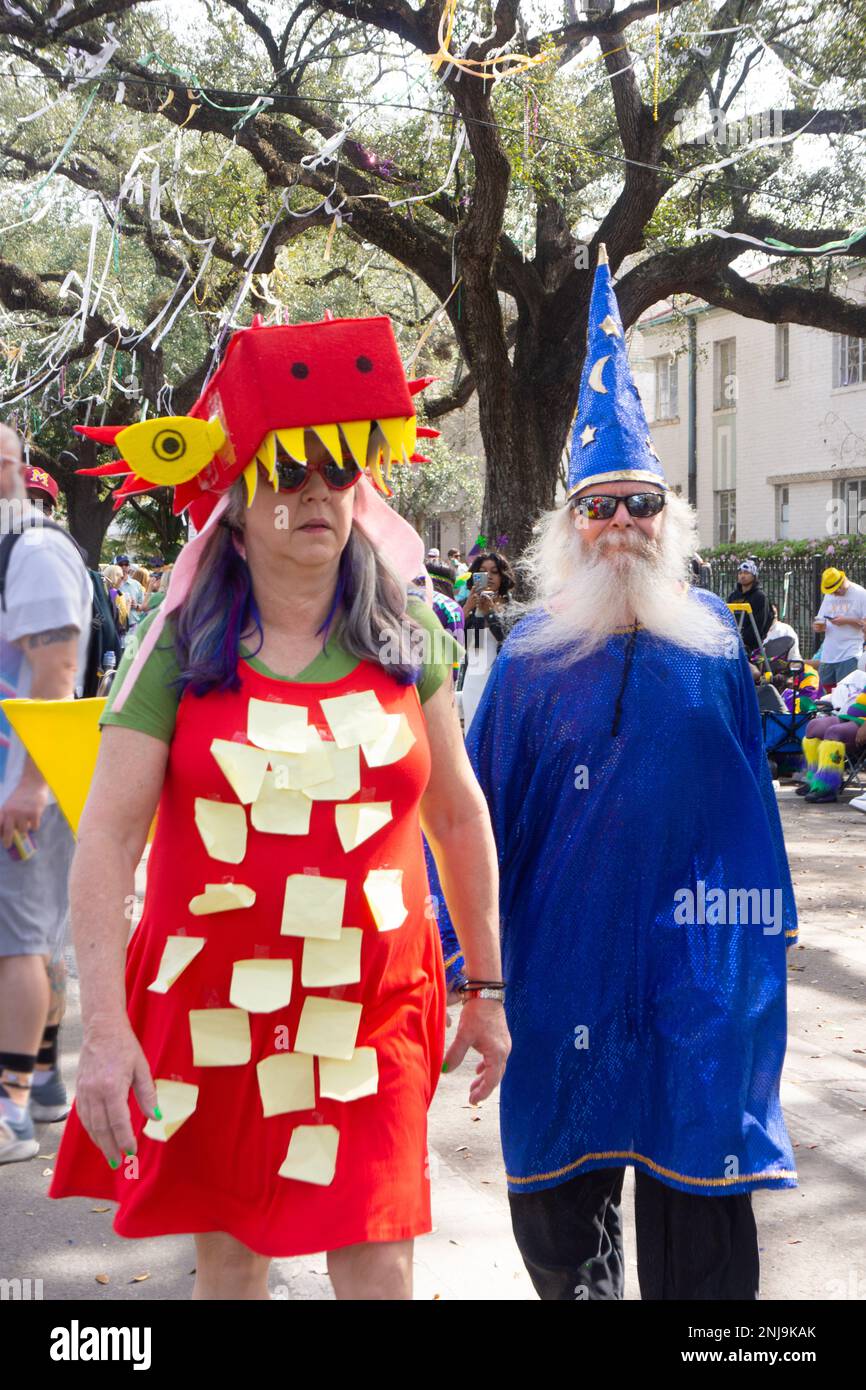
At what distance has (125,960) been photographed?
2.14 metres

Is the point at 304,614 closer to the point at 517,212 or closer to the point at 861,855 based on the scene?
the point at 861,855

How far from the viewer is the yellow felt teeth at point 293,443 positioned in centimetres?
217

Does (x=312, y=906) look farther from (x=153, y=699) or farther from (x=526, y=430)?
(x=526, y=430)

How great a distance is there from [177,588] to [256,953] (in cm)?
59

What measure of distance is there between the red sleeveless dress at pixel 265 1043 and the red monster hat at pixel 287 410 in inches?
14.2

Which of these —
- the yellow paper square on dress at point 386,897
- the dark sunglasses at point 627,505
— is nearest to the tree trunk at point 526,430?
the dark sunglasses at point 627,505

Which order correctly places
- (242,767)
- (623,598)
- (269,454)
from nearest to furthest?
(242,767)
(269,454)
(623,598)

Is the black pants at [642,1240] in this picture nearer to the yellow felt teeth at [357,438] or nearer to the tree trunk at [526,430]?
the yellow felt teeth at [357,438]

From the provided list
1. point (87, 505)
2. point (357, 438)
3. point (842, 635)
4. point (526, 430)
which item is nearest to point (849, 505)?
point (87, 505)

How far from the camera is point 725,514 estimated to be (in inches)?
1296
